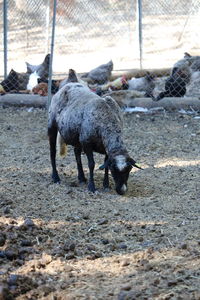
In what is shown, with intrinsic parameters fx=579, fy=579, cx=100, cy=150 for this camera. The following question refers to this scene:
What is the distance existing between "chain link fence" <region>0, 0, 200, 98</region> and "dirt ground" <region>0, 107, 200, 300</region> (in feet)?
23.8

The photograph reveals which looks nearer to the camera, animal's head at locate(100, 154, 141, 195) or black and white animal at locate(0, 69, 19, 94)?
animal's head at locate(100, 154, 141, 195)

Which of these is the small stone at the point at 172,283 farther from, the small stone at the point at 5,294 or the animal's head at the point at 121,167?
the animal's head at the point at 121,167

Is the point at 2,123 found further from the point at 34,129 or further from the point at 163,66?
the point at 163,66

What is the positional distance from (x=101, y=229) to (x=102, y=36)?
519 inches

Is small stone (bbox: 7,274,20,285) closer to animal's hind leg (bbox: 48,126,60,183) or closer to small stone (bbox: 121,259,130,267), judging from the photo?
small stone (bbox: 121,259,130,267)

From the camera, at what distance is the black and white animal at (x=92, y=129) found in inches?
282

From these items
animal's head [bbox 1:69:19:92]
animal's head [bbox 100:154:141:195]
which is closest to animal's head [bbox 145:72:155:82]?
animal's head [bbox 1:69:19:92]

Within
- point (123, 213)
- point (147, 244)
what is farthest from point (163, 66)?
point (147, 244)

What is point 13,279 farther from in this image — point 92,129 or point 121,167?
point 92,129

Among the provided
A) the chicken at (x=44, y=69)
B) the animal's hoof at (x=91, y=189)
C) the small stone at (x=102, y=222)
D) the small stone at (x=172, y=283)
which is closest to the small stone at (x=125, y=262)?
the small stone at (x=172, y=283)

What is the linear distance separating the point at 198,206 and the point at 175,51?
12.7 meters

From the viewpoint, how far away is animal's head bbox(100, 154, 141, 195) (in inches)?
279

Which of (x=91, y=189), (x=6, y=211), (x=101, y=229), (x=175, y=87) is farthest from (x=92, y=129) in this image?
(x=175, y=87)

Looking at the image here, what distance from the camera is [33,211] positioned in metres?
6.47
